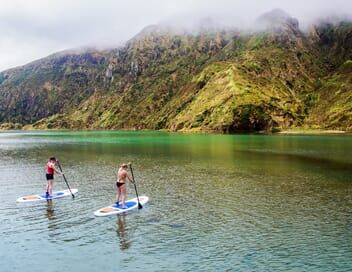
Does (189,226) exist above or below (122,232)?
below

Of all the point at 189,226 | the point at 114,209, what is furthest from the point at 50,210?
the point at 189,226

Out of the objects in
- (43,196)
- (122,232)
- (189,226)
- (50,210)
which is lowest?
(189,226)

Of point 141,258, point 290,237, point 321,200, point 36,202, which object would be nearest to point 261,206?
point 321,200

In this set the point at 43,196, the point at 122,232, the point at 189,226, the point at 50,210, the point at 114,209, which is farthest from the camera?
the point at 43,196

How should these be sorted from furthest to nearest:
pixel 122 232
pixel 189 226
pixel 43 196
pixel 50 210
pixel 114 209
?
pixel 43 196 → pixel 50 210 → pixel 114 209 → pixel 189 226 → pixel 122 232

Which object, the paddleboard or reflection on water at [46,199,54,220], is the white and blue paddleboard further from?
the paddleboard

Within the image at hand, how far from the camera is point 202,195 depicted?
50.8 metres

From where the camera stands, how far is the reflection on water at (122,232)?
31.5 metres

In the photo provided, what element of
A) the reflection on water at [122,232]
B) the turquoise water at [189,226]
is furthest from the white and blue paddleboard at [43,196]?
the reflection on water at [122,232]

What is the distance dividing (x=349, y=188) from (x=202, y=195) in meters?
19.2

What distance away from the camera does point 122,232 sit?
1356 inches

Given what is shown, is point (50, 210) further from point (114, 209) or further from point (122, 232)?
point (122, 232)

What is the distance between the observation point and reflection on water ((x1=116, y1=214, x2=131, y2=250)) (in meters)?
31.5

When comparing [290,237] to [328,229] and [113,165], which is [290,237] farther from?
[113,165]
